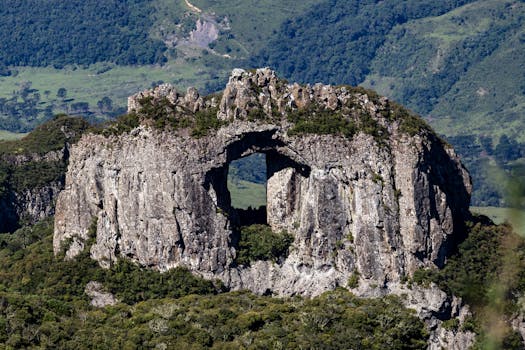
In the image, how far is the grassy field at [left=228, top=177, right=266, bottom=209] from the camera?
344 ft

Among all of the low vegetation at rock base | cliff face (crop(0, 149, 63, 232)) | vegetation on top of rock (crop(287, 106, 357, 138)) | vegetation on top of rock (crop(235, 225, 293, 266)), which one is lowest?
the low vegetation at rock base

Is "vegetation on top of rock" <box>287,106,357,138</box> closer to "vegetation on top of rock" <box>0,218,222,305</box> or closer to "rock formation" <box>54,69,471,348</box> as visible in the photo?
"rock formation" <box>54,69,471,348</box>

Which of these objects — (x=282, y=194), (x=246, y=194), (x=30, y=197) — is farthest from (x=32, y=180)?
(x=246, y=194)

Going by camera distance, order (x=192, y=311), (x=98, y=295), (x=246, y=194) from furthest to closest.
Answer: (x=246, y=194) < (x=98, y=295) < (x=192, y=311)

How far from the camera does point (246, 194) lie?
11388 centimetres

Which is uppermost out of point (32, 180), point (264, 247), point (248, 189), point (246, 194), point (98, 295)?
point (32, 180)

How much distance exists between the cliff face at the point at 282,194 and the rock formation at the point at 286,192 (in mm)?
45

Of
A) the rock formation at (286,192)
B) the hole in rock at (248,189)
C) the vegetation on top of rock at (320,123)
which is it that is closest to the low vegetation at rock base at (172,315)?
the rock formation at (286,192)

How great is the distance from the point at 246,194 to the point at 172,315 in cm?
6023

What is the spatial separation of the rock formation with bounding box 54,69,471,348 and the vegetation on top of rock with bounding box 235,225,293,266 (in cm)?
31

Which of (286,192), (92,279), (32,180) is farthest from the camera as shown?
(32,180)

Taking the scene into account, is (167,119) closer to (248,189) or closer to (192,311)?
(192,311)

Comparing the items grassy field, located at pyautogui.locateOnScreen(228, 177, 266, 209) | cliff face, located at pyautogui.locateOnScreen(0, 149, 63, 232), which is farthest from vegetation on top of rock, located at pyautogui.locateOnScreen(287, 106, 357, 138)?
grassy field, located at pyautogui.locateOnScreen(228, 177, 266, 209)

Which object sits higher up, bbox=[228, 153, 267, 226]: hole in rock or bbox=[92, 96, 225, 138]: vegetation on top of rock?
bbox=[92, 96, 225, 138]: vegetation on top of rock
